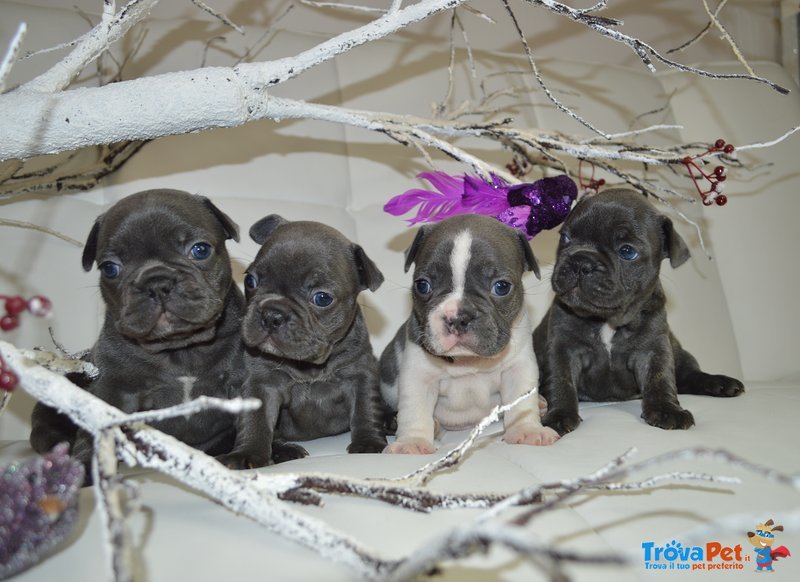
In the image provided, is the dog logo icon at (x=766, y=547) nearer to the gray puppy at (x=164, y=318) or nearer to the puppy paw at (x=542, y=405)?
the puppy paw at (x=542, y=405)

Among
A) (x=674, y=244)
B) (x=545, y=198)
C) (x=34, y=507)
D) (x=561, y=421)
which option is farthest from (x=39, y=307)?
(x=674, y=244)

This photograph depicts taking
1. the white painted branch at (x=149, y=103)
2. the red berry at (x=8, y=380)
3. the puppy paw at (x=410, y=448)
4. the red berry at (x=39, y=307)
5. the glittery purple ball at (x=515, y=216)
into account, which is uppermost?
Answer: the white painted branch at (x=149, y=103)

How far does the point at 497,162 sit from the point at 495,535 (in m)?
3.16

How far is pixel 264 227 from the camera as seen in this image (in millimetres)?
2781

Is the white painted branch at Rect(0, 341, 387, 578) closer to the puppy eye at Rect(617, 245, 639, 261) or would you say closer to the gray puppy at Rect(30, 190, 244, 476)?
the gray puppy at Rect(30, 190, 244, 476)

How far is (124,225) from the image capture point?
2.34 m

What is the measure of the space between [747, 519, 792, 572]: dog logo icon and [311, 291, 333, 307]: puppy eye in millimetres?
1396

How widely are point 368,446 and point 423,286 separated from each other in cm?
56

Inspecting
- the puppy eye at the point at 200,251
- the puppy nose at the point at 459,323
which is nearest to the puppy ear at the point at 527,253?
the puppy nose at the point at 459,323

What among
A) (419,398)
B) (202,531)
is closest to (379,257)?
(419,398)

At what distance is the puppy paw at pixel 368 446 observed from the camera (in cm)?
239

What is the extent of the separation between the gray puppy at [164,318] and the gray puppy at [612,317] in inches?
44.4

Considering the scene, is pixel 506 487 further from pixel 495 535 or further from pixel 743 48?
pixel 743 48

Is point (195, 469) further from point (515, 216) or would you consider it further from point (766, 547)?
point (515, 216)
